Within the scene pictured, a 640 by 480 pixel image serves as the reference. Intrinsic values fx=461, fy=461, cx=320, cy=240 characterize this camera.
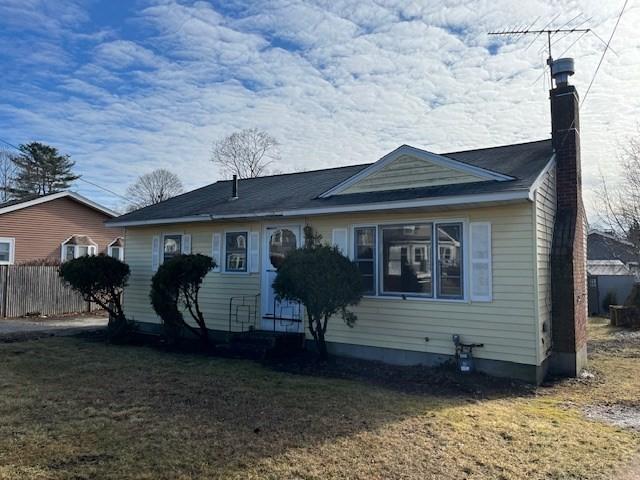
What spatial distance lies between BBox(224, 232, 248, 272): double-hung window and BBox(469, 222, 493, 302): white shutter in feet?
17.4

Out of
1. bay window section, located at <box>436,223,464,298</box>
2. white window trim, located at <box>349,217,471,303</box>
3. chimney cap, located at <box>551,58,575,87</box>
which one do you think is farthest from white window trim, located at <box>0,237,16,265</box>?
chimney cap, located at <box>551,58,575,87</box>

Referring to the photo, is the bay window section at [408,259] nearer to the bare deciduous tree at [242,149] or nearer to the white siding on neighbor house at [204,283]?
the white siding on neighbor house at [204,283]

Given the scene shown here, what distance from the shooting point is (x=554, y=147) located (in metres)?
8.66

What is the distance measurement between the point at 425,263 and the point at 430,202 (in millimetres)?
1195

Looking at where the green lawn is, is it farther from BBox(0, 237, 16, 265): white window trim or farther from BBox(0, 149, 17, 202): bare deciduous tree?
BBox(0, 149, 17, 202): bare deciduous tree

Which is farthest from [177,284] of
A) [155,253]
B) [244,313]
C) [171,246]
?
[155,253]

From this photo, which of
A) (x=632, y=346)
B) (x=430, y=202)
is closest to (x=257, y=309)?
(x=430, y=202)

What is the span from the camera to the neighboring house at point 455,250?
24.2 ft

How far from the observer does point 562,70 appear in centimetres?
877

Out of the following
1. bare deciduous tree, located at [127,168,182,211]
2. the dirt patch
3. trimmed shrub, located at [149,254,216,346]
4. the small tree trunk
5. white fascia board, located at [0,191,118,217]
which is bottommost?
the dirt patch

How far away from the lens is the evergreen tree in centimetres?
4084

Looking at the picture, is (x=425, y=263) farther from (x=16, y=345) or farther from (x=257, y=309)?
(x=16, y=345)

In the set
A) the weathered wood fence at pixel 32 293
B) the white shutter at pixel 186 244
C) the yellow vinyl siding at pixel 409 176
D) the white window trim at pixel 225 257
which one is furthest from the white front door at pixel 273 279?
the weathered wood fence at pixel 32 293

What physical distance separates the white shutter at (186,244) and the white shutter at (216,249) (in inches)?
35.2
